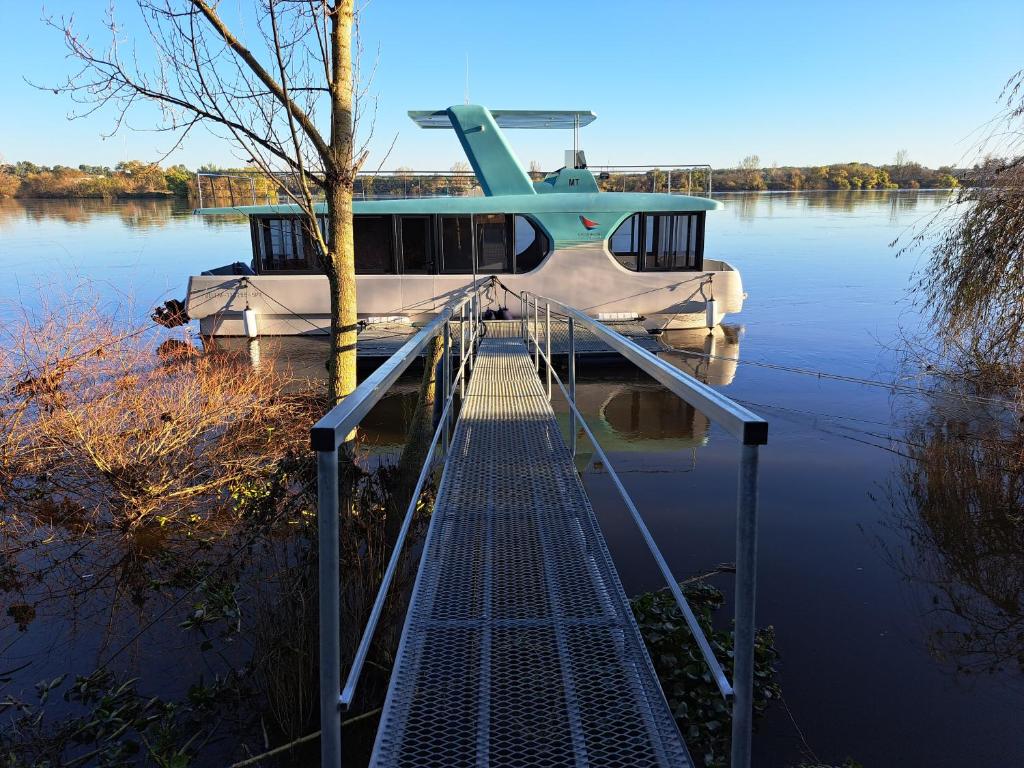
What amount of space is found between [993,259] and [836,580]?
5009 millimetres

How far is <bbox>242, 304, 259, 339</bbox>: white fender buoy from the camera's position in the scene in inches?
545

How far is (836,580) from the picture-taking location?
507 centimetres

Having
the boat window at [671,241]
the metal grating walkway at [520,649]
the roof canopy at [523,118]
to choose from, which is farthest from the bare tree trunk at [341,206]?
the roof canopy at [523,118]

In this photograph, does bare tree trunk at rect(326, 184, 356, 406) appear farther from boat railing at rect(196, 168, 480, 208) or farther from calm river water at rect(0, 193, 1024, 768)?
boat railing at rect(196, 168, 480, 208)

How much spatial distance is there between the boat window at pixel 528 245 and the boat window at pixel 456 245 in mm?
915

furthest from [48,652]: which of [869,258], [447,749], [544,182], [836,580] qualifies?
[869,258]

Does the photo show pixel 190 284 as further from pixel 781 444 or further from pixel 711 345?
pixel 781 444

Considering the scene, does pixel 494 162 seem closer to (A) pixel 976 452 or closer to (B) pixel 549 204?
(B) pixel 549 204

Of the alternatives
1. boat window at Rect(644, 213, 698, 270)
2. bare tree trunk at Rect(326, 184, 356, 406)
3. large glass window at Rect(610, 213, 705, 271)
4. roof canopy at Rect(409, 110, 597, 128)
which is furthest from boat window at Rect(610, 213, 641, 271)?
bare tree trunk at Rect(326, 184, 356, 406)

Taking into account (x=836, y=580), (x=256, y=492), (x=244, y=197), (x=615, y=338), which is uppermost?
(x=244, y=197)

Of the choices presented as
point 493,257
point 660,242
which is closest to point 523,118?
point 493,257

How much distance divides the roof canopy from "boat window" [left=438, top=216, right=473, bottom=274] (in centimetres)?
230

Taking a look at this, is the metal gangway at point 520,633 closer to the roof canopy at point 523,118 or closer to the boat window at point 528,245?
the boat window at point 528,245

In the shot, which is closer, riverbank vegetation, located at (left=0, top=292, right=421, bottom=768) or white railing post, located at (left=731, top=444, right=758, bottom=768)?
white railing post, located at (left=731, top=444, right=758, bottom=768)
